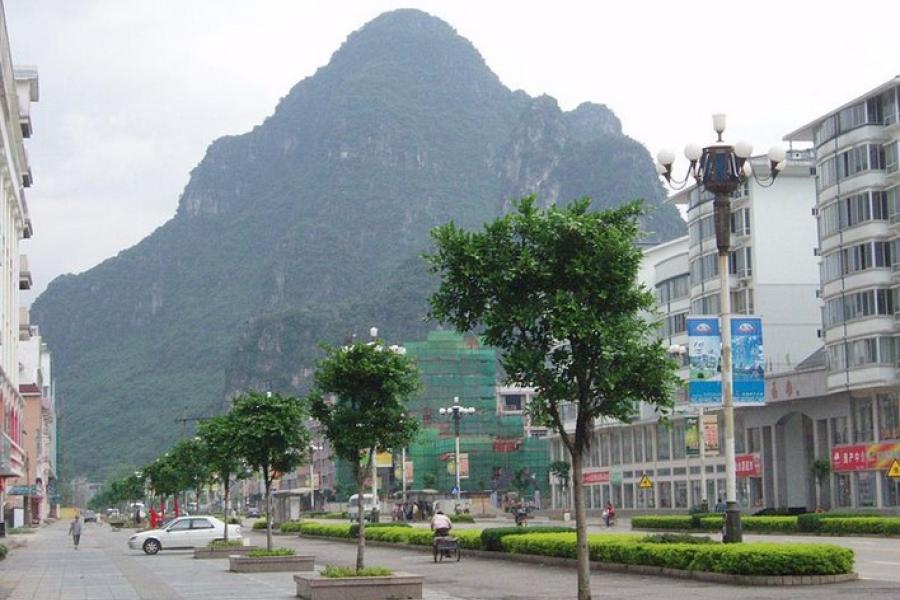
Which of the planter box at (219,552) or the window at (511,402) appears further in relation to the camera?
the window at (511,402)

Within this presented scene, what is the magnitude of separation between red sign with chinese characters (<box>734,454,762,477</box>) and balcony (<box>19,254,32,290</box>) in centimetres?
4795

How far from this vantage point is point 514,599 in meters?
25.8

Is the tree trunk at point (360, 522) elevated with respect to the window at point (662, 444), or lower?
lower

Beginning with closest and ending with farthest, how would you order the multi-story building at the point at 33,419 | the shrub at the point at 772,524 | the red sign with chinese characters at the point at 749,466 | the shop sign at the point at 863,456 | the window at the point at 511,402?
the shrub at the point at 772,524 → the shop sign at the point at 863,456 → the red sign with chinese characters at the point at 749,466 → the multi-story building at the point at 33,419 → the window at the point at 511,402

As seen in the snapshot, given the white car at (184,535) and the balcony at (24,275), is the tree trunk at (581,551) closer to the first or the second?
the white car at (184,535)

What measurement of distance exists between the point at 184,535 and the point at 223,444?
17.4 m

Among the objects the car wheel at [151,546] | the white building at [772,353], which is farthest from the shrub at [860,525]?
the car wheel at [151,546]

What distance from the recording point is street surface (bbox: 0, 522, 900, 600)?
2547 centimetres

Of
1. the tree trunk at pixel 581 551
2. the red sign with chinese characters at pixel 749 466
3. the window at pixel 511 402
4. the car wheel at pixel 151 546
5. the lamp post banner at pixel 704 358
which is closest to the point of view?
the tree trunk at pixel 581 551

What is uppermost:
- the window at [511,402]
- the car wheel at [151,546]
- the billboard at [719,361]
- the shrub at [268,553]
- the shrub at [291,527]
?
the window at [511,402]

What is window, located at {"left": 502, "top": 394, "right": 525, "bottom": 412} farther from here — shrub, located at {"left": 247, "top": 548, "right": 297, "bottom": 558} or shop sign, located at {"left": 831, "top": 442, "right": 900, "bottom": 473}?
shrub, located at {"left": 247, "top": 548, "right": 297, "bottom": 558}

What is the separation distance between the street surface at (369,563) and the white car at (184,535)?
7.15m

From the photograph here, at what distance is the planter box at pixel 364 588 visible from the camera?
2525cm

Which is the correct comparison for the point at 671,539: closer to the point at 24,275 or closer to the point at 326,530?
the point at 326,530
